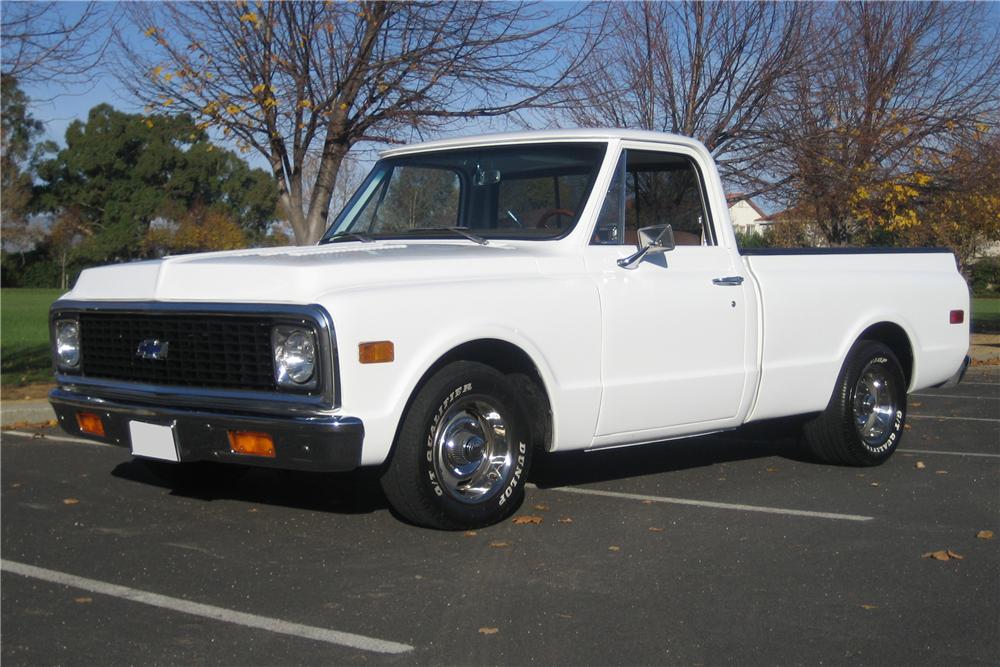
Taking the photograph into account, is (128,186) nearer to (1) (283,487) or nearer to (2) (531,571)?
(1) (283,487)

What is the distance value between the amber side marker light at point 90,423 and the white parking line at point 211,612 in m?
0.85

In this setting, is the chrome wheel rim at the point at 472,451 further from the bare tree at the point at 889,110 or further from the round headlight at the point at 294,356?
the bare tree at the point at 889,110

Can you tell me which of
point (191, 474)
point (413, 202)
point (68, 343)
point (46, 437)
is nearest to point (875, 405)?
point (413, 202)

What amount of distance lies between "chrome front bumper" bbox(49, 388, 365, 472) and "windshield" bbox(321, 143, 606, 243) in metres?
1.74

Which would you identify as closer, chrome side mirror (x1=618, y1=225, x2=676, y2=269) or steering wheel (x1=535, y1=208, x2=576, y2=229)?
chrome side mirror (x1=618, y1=225, x2=676, y2=269)

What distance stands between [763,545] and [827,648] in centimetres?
153

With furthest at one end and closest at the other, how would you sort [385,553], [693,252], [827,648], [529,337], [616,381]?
[693,252] < [616,381] < [529,337] < [385,553] < [827,648]

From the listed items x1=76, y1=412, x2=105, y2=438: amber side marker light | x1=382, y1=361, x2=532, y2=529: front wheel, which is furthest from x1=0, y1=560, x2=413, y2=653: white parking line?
x1=382, y1=361, x2=532, y2=529: front wheel

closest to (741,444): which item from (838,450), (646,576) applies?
(838,450)

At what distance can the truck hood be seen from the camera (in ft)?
18.2

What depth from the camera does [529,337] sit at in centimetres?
616

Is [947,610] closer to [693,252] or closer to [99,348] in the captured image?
[693,252]

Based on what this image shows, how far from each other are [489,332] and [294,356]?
973 millimetres

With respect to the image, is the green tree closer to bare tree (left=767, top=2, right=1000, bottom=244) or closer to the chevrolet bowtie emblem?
bare tree (left=767, top=2, right=1000, bottom=244)
